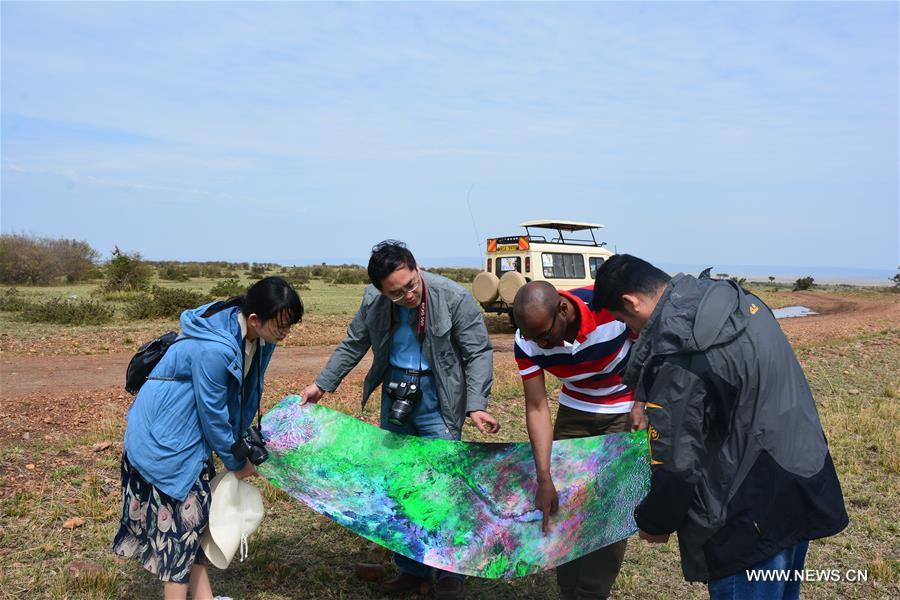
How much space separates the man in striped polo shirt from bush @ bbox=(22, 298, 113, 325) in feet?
55.6

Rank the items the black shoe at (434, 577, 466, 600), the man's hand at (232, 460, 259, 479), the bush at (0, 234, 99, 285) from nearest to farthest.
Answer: the man's hand at (232, 460, 259, 479) → the black shoe at (434, 577, 466, 600) → the bush at (0, 234, 99, 285)

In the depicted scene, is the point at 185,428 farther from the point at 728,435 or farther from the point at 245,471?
the point at 728,435

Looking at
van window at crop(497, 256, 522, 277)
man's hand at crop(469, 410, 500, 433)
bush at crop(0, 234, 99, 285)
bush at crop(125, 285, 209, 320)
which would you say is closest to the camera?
man's hand at crop(469, 410, 500, 433)

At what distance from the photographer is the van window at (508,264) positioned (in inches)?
744

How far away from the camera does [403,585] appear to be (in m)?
4.46

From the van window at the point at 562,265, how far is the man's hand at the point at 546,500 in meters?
15.1

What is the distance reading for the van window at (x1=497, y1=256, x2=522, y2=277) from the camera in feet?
62.0

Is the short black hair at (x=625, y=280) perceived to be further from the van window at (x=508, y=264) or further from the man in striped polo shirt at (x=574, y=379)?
the van window at (x=508, y=264)

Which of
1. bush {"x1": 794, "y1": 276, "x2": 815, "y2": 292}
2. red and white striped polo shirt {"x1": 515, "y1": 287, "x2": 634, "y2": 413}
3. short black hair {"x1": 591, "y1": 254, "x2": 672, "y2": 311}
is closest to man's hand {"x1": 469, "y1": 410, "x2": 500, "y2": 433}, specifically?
red and white striped polo shirt {"x1": 515, "y1": 287, "x2": 634, "y2": 413}

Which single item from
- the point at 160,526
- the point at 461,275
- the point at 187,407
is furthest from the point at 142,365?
the point at 461,275

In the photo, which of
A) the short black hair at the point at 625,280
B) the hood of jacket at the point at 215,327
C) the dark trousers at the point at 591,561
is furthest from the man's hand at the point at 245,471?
the short black hair at the point at 625,280

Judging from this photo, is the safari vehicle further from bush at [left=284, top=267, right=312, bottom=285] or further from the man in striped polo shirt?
bush at [left=284, top=267, right=312, bottom=285]

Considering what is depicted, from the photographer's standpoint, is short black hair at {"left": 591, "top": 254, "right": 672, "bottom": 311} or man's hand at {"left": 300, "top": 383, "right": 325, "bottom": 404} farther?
man's hand at {"left": 300, "top": 383, "right": 325, "bottom": 404}

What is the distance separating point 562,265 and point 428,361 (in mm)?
15414
